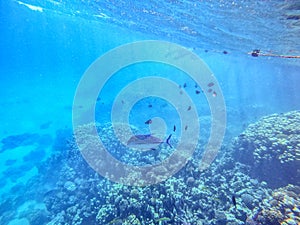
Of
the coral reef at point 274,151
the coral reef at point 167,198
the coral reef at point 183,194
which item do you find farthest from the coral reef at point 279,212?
the coral reef at point 274,151

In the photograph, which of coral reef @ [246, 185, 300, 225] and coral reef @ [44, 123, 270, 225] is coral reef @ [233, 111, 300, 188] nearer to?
coral reef @ [44, 123, 270, 225]

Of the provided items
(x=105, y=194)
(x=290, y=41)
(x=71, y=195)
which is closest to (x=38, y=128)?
(x=71, y=195)

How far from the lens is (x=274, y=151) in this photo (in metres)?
8.81

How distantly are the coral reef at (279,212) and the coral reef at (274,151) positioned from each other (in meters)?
2.05

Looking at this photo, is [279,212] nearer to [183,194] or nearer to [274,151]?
[183,194]

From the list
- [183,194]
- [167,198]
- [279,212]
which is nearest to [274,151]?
[279,212]

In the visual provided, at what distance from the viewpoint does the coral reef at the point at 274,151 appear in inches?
322

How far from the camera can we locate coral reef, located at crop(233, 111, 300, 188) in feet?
26.8

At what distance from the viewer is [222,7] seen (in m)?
11.6

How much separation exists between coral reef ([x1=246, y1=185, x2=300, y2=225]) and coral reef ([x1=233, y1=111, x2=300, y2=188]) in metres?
2.05

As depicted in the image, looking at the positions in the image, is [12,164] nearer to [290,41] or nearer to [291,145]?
[291,145]

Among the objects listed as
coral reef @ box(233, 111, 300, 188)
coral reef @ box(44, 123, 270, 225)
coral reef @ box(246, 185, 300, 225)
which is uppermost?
coral reef @ box(233, 111, 300, 188)

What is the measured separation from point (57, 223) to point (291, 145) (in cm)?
1079

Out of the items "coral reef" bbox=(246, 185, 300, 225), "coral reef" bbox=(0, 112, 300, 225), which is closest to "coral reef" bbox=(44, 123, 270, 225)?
"coral reef" bbox=(0, 112, 300, 225)
